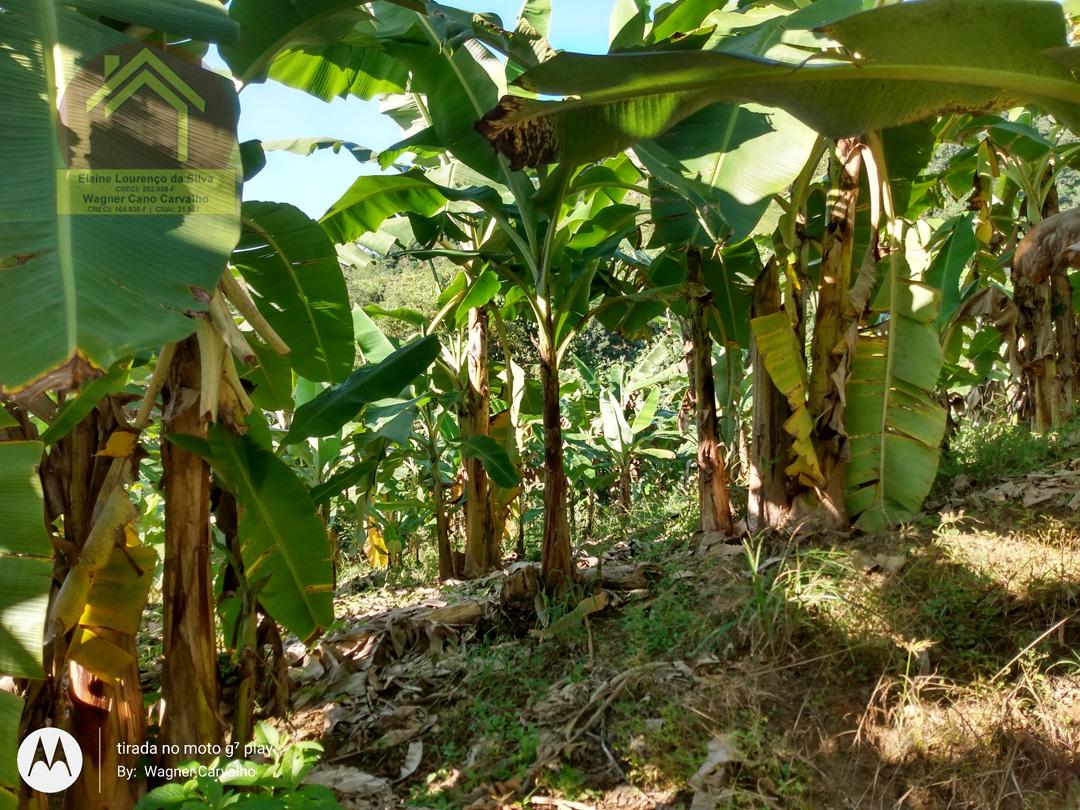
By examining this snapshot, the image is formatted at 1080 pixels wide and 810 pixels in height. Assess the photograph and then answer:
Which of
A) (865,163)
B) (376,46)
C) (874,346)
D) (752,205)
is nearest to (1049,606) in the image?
(874,346)

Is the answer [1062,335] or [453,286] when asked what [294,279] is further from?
[1062,335]

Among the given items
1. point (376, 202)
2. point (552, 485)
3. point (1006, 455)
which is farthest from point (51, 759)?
point (1006, 455)

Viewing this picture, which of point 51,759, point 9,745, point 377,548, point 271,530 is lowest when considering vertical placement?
point 377,548

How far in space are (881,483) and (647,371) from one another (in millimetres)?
4325

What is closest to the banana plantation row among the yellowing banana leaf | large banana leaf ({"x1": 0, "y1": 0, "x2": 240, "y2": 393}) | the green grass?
large banana leaf ({"x1": 0, "y1": 0, "x2": 240, "y2": 393})

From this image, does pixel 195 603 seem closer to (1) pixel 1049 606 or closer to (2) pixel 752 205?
(2) pixel 752 205

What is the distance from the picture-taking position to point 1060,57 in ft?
5.86

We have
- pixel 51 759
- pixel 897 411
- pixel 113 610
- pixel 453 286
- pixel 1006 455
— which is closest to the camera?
pixel 51 759

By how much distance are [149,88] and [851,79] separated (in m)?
1.84

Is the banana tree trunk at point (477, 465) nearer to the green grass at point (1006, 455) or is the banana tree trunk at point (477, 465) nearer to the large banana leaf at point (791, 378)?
the large banana leaf at point (791, 378)

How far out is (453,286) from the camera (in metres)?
5.32

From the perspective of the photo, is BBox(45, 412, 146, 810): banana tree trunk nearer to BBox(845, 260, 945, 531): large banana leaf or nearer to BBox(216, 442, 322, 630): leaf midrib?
BBox(216, 442, 322, 630): leaf midrib

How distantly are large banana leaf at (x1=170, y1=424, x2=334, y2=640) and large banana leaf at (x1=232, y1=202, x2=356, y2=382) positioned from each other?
0.69 meters

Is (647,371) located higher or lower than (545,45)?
lower
